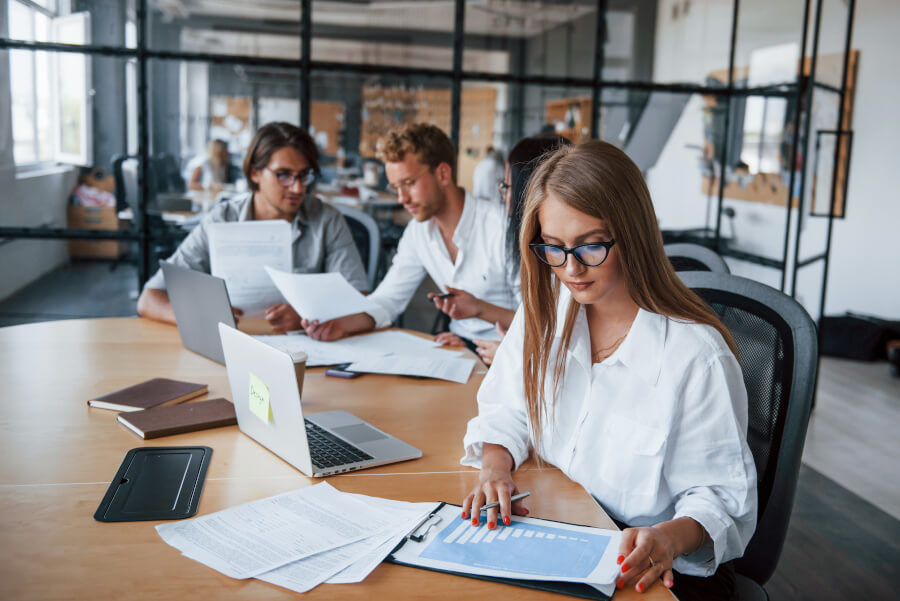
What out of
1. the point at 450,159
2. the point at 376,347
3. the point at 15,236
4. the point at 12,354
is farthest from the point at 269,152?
the point at 15,236

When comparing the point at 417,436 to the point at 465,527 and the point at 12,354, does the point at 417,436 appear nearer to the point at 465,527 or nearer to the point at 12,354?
the point at 465,527

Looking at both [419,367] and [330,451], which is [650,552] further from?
[419,367]

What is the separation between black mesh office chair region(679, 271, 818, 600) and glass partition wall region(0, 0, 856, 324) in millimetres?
2080

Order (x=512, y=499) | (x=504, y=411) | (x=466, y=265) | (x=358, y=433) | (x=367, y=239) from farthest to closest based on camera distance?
(x=367, y=239) < (x=466, y=265) < (x=358, y=433) < (x=504, y=411) < (x=512, y=499)

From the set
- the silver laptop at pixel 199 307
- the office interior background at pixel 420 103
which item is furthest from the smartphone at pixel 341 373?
the office interior background at pixel 420 103

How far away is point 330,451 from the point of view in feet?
4.57

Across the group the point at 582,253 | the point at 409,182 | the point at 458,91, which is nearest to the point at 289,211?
the point at 409,182

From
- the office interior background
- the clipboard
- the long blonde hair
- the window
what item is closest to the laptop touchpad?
the long blonde hair

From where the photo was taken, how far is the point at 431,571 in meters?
1.01

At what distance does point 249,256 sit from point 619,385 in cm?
135

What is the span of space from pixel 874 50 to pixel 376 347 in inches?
197

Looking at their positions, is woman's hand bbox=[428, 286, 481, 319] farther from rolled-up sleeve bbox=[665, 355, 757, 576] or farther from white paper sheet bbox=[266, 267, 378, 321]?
rolled-up sleeve bbox=[665, 355, 757, 576]

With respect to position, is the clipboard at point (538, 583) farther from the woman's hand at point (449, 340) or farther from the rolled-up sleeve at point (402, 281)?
the rolled-up sleeve at point (402, 281)

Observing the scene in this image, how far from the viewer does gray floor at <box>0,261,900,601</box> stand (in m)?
2.54
